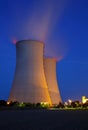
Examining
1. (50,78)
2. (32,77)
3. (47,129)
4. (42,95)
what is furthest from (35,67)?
(47,129)

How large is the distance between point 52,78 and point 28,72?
7636 mm

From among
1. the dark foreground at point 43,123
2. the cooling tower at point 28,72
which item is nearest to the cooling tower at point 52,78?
the cooling tower at point 28,72

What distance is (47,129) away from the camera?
6488 mm

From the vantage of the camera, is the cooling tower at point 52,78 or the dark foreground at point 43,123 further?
the cooling tower at point 52,78

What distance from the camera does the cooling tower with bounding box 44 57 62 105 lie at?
121ft

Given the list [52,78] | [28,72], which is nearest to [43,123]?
[28,72]

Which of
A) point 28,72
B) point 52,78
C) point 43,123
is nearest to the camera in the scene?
point 43,123

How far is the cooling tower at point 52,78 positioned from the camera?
36969 mm

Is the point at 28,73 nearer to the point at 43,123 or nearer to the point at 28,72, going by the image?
the point at 28,72

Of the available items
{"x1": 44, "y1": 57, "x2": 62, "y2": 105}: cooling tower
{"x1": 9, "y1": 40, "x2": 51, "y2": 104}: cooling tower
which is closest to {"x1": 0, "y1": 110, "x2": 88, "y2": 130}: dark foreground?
{"x1": 9, "y1": 40, "x2": 51, "y2": 104}: cooling tower

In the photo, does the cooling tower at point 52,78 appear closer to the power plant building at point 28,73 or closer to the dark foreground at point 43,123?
the power plant building at point 28,73

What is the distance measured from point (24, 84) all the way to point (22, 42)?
397 centimetres

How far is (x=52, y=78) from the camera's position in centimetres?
3741

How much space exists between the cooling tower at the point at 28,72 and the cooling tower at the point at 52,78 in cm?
531
